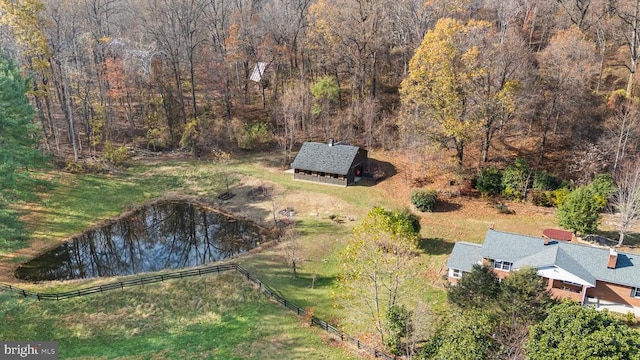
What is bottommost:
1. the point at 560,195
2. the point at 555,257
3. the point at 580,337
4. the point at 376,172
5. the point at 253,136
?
the point at 555,257

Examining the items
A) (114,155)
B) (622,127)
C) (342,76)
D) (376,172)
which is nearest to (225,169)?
(114,155)

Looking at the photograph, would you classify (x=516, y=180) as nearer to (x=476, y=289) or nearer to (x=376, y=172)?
(x=376, y=172)

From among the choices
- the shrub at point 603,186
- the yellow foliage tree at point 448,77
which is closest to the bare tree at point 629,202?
the shrub at point 603,186

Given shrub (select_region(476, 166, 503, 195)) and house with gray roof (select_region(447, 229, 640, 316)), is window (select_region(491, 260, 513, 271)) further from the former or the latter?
shrub (select_region(476, 166, 503, 195))

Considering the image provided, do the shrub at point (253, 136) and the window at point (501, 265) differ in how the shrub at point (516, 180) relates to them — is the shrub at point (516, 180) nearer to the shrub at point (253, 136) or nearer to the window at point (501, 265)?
the window at point (501, 265)

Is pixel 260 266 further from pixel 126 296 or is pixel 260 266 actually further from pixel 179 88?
pixel 179 88
